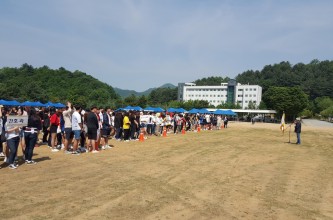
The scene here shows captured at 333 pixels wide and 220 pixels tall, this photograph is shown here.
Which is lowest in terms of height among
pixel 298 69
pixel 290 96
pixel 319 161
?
pixel 319 161

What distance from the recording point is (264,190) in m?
7.38

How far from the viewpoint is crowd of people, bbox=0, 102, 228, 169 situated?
8750 millimetres

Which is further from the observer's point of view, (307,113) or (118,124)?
(307,113)

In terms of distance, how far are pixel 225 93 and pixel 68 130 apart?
438ft

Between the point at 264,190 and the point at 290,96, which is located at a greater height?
the point at 290,96

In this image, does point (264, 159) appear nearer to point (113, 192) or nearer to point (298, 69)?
point (113, 192)

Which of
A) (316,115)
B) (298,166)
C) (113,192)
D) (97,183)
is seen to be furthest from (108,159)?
(316,115)

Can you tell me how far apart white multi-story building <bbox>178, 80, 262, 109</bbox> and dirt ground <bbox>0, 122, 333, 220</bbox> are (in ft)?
407

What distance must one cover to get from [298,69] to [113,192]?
175m

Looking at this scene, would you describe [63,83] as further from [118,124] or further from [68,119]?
[68,119]

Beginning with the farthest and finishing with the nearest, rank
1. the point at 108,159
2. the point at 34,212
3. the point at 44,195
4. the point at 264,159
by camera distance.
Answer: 1. the point at 264,159
2. the point at 108,159
3. the point at 44,195
4. the point at 34,212

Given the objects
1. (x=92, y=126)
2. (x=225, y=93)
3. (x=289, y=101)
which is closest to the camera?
(x=92, y=126)

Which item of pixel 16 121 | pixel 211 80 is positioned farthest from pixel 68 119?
→ pixel 211 80

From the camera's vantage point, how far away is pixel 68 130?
11258 millimetres
